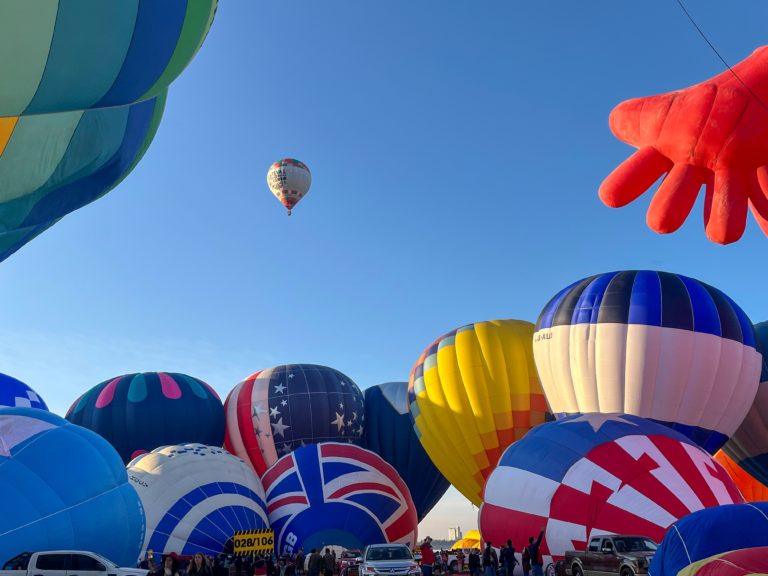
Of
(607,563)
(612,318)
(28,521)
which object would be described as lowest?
(607,563)

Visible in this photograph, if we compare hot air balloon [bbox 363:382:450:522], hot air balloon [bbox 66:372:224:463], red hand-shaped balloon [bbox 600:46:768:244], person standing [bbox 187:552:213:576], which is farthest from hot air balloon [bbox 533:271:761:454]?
hot air balloon [bbox 66:372:224:463]

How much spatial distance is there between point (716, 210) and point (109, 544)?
10661 millimetres

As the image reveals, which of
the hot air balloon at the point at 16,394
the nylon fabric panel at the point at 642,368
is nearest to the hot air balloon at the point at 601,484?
the nylon fabric panel at the point at 642,368

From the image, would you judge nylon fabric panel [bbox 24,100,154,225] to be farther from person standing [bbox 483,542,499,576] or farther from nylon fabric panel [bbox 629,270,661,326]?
nylon fabric panel [bbox 629,270,661,326]

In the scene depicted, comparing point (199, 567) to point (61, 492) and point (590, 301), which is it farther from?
point (590, 301)

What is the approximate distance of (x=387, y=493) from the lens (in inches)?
698

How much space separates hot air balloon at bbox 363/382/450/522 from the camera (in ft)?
84.3

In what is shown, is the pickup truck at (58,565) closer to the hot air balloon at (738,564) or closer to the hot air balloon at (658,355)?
the hot air balloon at (738,564)

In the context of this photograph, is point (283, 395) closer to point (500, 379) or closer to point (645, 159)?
point (500, 379)

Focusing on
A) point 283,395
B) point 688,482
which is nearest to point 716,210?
point 688,482

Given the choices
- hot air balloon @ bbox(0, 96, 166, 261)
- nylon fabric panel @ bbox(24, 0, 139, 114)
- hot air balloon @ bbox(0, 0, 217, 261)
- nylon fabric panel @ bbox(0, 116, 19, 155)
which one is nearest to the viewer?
hot air balloon @ bbox(0, 0, 217, 261)

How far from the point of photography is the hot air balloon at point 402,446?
2569 centimetres

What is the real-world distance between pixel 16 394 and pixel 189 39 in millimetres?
16007

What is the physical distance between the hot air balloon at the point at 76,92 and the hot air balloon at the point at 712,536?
21.8 feet
